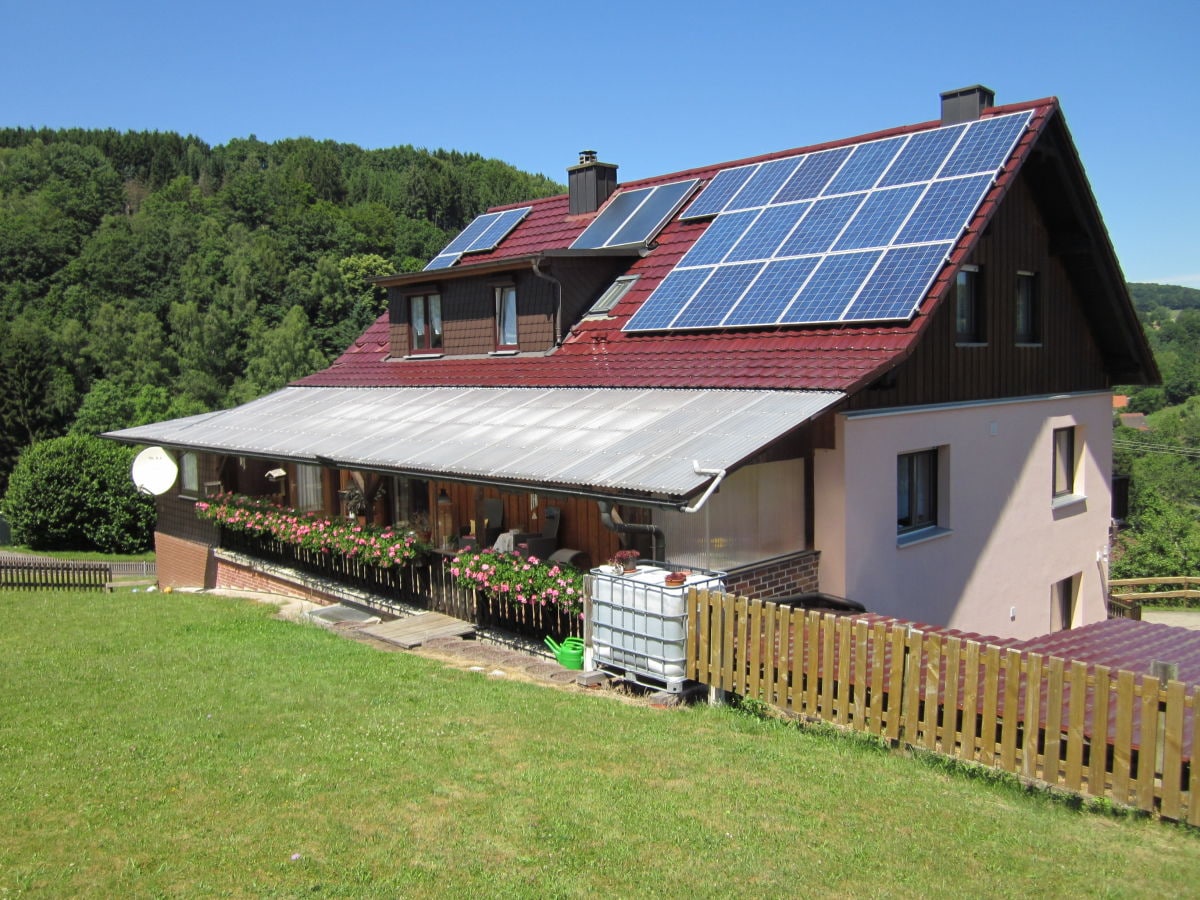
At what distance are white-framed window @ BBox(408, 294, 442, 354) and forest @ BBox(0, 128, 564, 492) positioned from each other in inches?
1772

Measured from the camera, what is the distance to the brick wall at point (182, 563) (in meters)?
20.1

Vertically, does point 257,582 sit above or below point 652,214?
below

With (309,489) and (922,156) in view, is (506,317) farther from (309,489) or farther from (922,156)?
(922,156)

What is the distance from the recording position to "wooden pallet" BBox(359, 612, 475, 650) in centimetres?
1263

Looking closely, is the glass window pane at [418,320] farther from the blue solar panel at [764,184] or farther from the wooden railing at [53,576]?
the wooden railing at [53,576]

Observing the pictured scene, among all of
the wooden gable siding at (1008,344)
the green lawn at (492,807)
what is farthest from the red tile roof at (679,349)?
the green lawn at (492,807)

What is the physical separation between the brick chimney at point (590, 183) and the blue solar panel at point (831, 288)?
7762 mm

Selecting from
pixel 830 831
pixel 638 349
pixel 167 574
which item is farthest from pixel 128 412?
pixel 830 831

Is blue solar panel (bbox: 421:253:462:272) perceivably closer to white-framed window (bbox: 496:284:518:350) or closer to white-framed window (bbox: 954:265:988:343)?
white-framed window (bbox: 496:284:518:350)

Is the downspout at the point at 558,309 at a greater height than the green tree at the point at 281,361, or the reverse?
the green tree at the point at 281,361

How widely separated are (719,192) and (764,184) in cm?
102

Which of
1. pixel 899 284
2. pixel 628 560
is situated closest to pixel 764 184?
pixel 899 284

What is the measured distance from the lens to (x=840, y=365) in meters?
12.1

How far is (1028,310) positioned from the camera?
52.8ft
